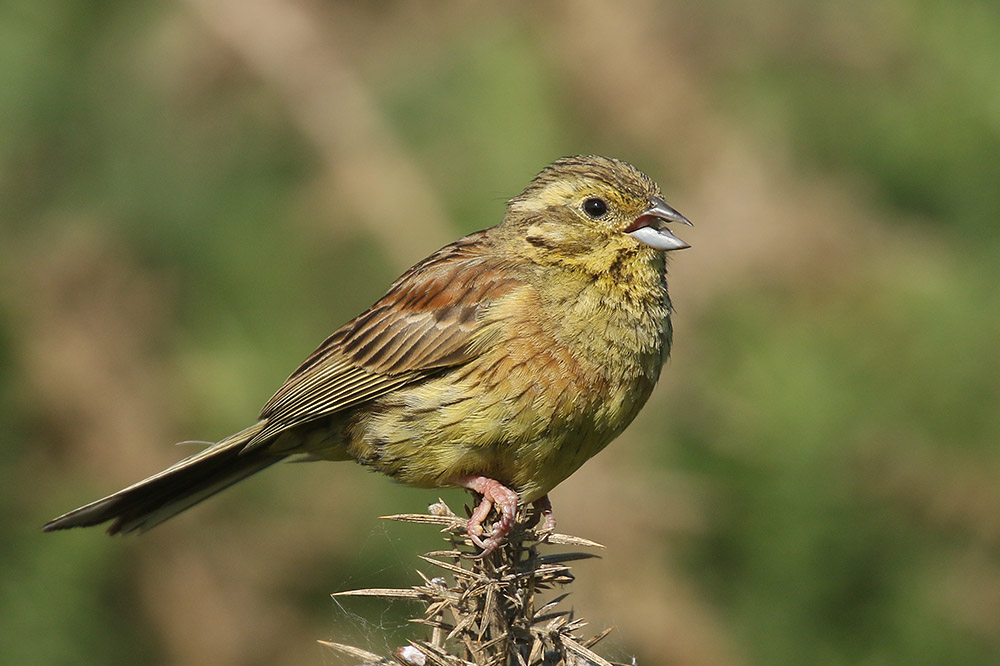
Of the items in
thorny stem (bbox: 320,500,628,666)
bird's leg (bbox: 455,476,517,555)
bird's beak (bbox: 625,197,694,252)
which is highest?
bird's beak (bbox: 625,197,694,252)

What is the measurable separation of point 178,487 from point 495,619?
1.95m

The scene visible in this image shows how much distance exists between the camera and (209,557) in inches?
197

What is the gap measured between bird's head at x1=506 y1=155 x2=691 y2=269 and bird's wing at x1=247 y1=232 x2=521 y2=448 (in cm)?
20

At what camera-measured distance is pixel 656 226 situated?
12.5ft

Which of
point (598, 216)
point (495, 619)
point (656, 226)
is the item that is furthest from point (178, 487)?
point (495, 619)

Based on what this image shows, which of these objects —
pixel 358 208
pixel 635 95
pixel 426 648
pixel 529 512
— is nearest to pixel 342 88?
pixel 358 208

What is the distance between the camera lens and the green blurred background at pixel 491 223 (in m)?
4.70

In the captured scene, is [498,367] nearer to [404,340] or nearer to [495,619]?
[404,340]

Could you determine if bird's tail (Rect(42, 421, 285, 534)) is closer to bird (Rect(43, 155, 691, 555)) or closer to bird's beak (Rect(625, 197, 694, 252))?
bird (Rect(43, 155, 691, 555))

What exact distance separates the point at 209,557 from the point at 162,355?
0.92m

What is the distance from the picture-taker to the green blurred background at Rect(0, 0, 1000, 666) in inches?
185

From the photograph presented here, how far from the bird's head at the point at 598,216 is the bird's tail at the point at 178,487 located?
115 cm

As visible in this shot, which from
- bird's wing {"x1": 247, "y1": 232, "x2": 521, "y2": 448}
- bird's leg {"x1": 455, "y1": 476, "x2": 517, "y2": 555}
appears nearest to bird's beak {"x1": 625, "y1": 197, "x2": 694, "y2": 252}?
bird's wing {"x1": 247, "y1": 232, "x2": 521, "y2": 448}

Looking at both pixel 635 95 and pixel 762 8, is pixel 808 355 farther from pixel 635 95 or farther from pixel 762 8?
pixel 762 8
